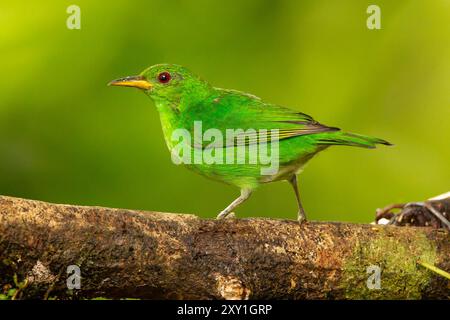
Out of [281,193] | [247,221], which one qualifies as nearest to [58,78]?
[281,193]

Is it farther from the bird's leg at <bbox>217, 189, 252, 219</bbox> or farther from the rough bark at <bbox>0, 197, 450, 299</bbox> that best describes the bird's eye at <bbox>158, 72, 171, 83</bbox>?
the rough bark at <bbox>0, 197, 450, 299</bbox>

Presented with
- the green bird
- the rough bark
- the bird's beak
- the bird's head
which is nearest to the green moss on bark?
the rough bark

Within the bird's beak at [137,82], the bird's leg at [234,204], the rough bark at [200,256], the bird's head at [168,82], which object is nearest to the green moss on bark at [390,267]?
the rough bark at [200,256]

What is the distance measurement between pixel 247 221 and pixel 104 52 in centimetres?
207

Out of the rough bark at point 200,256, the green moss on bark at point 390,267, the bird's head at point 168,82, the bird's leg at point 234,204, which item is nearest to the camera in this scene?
the rough bark at point 200,256

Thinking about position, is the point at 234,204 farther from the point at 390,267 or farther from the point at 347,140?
the point at 390,267

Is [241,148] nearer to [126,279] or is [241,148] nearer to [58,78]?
[126,279]

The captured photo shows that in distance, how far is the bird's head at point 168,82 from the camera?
2922 mm

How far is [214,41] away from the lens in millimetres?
4340

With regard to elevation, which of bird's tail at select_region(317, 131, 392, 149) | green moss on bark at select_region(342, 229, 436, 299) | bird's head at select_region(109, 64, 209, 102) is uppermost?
bird's head at select_region(109, 64, 209, 102)

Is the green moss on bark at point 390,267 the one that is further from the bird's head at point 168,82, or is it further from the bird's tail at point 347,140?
the bird's head at point 168,82

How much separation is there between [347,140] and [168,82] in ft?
2.56

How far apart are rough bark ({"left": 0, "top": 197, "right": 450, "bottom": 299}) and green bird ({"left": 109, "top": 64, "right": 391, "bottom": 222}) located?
0.25m

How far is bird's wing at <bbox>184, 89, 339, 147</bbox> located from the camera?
9.10 feet
